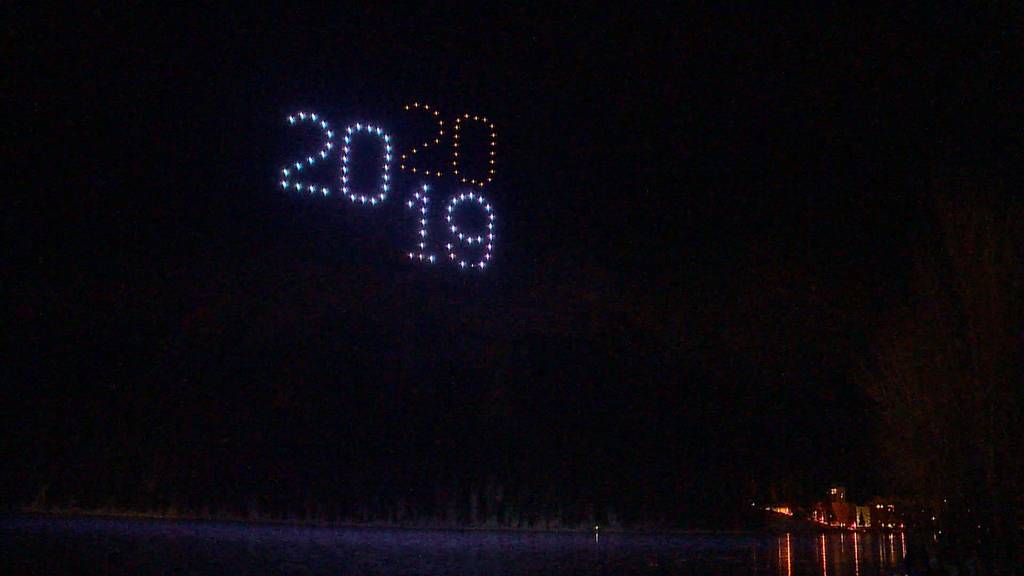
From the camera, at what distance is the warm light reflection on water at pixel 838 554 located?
23.9 ft

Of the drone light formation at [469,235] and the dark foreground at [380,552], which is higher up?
the drone light formation at [469,235]

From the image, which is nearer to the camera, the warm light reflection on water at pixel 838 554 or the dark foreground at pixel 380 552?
the dark foreground at pixel 380 552

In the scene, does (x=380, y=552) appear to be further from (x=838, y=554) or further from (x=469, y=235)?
(x=838, y=554)

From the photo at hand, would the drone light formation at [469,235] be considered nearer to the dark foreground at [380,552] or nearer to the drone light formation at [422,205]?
the drone light formation at [422,205]

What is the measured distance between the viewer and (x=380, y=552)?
7.18 m

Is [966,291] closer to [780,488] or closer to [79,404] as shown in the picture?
[780,488]

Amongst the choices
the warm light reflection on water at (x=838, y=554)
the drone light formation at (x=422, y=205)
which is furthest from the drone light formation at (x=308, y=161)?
the warm light reflection on water at (x=838, y=554)

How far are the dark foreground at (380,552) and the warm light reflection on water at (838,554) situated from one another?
0.06 feet

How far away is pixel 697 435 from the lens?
9.09 metres

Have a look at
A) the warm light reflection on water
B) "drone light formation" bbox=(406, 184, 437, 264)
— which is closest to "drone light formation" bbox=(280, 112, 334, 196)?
"drone light formation" bbox=(406, 184, 437, 264)

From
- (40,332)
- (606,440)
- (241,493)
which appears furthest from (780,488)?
(40,332)

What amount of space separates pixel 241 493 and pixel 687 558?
4473mm

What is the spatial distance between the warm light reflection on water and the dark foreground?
0.02 meters

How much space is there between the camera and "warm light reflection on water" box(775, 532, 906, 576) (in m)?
7.27
